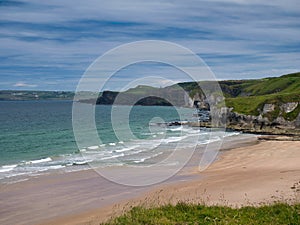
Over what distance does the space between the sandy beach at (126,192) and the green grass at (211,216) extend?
357 cm

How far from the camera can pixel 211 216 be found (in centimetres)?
1226

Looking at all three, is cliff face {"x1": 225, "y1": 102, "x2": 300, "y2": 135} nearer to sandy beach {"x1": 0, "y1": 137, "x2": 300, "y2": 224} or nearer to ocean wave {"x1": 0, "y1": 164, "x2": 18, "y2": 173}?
sandy beach {"x1": 0, "y1": 137, "x2": 300, "y2": 224}

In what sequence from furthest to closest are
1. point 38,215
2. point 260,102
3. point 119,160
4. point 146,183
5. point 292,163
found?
point 260,102
point 119,160
point 292,163
point 146,183
point 38,215

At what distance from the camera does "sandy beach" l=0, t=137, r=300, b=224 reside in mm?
19453

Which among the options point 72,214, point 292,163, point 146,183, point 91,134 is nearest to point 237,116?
point 91,134

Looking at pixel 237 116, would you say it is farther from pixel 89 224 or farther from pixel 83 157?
pixel 89 224

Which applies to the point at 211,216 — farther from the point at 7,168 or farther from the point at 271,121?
the point at 271,121

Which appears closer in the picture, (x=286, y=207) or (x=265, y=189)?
(x=286, y=207)

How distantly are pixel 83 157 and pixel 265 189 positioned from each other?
23.4 m

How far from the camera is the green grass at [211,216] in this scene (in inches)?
455

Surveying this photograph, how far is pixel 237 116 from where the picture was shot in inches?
3344

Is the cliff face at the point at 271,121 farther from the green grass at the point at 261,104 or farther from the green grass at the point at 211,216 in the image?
the green grass at the point at 211,216

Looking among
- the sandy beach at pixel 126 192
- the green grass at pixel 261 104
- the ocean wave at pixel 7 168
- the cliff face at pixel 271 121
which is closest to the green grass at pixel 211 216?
the sandy beach at pixel 126 192

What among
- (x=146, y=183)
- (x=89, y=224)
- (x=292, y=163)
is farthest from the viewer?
(x=292, y=163)
